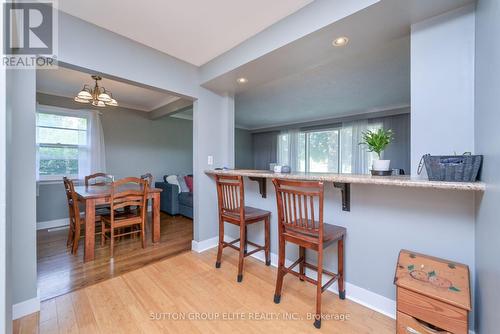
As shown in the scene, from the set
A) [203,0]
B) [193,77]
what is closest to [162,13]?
[203,0]

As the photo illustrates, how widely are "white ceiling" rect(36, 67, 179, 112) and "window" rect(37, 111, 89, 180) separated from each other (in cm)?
43

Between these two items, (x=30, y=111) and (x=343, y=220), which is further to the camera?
(x=343, y=220)

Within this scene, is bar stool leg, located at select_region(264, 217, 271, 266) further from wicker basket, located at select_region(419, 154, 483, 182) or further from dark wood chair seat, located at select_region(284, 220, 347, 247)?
wicker basket, located at select_region(419, 154, 483, 182)

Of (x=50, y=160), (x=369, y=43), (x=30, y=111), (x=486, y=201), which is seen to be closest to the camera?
(x=486, y=201)

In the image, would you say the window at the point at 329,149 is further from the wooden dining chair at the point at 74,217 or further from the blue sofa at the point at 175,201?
the wooden dining chair at the point at 74,217

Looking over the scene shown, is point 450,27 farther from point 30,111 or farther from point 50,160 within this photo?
point 50,160

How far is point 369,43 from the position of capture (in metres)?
1.69

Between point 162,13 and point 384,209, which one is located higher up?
point 162,13

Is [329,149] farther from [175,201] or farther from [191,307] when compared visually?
[191,307]

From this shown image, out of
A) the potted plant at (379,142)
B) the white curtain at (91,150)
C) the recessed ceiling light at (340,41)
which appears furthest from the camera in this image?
the white curtain at (91,150)

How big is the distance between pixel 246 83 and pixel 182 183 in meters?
2.81

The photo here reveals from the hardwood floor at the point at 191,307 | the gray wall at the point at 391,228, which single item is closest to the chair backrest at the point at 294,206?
the gray wall at the point at 391,228

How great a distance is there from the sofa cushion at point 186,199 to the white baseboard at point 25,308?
2584 mm

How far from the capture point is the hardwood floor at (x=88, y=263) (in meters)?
1.91
